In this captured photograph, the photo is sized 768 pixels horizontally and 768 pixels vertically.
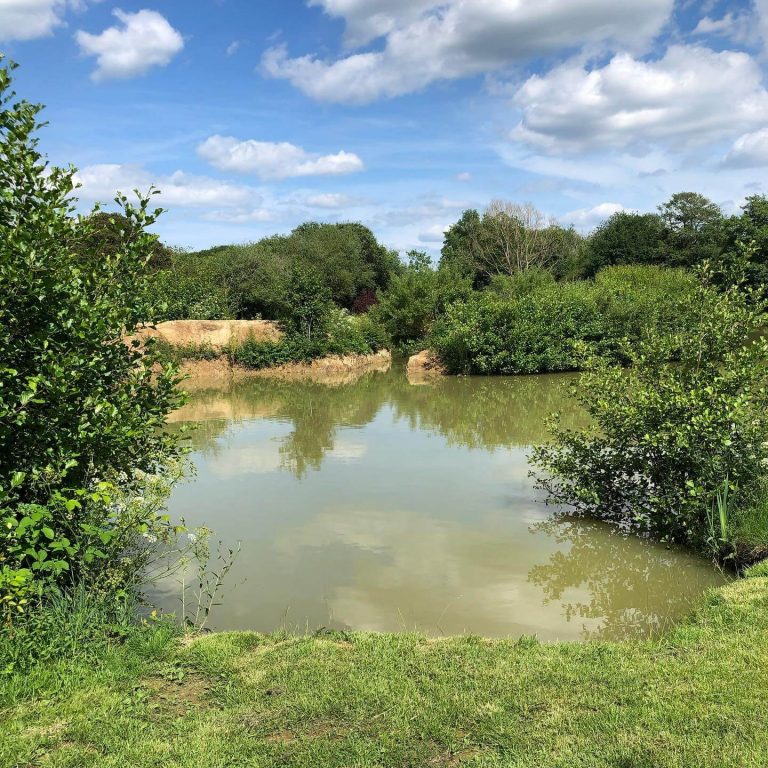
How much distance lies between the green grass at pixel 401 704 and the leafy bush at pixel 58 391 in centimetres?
73

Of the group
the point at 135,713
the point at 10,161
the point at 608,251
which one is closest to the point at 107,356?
the point at 10,161

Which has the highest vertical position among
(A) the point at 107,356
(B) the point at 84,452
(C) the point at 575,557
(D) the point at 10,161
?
(D) the point at 10,161

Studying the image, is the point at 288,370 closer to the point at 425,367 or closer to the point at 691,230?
the point at 425,367

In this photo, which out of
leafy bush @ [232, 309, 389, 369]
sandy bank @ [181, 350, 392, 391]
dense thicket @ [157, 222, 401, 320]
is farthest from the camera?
dense thicket @ [157, 222, 401, 320]

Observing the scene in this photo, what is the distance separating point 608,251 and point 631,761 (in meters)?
48.7

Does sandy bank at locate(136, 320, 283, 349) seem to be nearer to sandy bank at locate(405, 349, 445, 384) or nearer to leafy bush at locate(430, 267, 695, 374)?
sandy bank at locate(405, 349, 445, 384)

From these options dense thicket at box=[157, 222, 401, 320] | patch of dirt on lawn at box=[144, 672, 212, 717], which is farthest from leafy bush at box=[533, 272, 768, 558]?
dense thicket at box=[157, 222, 401, 320]

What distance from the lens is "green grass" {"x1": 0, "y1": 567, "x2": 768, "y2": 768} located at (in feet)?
11.0

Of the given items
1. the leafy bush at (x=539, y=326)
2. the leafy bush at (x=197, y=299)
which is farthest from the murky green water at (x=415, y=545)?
the leafy bush at (x=197, y=299)

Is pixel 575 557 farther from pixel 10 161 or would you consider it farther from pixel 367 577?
pixel 10 161

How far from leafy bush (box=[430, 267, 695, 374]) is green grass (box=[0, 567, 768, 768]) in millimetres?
18884

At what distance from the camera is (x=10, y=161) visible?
441 cm

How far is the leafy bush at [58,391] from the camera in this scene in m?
4.14

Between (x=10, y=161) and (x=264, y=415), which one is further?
(x=264, y=415)
